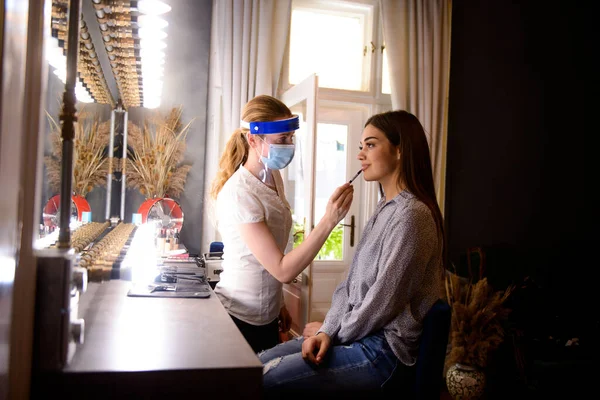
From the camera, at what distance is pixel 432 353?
1490mm

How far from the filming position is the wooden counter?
926 millimetres

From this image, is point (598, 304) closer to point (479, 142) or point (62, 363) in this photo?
point (479, 142)

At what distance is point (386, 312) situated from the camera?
1570mm

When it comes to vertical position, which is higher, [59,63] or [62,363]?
[59,63]

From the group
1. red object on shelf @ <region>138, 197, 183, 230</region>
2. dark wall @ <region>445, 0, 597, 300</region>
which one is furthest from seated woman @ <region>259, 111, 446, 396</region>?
dark wall @ <region>445, 0, 597, 300</region>

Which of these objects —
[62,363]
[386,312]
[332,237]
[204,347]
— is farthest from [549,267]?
[62,363]

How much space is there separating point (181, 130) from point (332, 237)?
5.16 ft

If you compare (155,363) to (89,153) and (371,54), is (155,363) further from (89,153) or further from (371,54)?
(371,54)

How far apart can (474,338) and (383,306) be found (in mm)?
1961

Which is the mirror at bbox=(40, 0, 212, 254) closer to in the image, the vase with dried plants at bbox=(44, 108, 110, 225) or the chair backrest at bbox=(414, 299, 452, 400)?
the vase with dried plants at bbox=(44, 108, 110, 225)

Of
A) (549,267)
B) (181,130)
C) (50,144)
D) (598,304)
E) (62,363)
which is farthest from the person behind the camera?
(181,130)

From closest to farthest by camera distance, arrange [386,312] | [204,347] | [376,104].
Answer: [204,347], [386,312], [376,104]

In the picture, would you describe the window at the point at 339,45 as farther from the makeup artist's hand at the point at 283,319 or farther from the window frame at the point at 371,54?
the makeup artist's hand at the point at 283,319

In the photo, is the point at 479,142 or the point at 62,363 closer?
the point at 62,363
